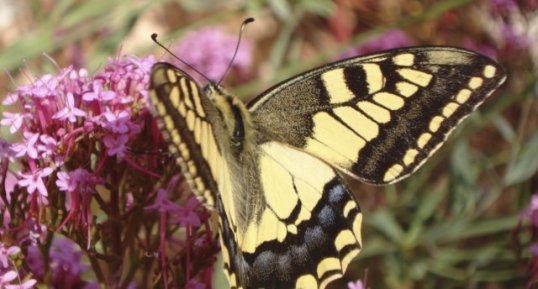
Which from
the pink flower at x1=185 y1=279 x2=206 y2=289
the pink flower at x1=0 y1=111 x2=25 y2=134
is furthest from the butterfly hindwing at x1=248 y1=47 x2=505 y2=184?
the pink flower at x1=0 y1=111 x2=25 y2=134

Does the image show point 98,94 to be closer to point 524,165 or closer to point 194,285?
point 194,285

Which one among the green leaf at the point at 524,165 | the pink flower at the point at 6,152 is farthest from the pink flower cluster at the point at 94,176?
the green leaf at the point at 524,165

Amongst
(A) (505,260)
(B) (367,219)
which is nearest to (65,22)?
(B) (367,219)

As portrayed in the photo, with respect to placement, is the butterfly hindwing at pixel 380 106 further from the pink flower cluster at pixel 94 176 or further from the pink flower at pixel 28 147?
the pink flower at pixel 28 147

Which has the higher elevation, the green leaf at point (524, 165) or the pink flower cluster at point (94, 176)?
the green leaf at point (524, 165)

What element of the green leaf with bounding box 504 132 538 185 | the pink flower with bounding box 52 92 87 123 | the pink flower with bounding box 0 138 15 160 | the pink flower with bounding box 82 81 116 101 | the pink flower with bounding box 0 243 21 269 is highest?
the green leaf with bounding box 504 132 538 185

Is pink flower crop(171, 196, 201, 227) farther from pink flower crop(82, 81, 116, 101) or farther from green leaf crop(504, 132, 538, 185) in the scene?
green leaf crop(504, 132, 538, 185)
